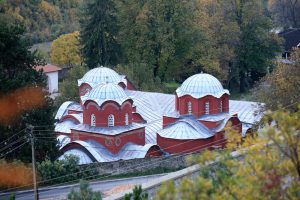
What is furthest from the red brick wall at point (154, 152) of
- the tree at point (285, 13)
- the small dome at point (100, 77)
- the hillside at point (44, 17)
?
the tree at point (285, 13)

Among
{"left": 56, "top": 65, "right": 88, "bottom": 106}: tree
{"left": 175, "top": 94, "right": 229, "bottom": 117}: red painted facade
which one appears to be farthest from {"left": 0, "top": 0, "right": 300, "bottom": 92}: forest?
{"left": 175, "top": 94, "right": 229, "bottom": 117}: red painted facade

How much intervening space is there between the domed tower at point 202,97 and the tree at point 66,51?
20904 millimetres

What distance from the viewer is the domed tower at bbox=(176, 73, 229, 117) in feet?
79.3

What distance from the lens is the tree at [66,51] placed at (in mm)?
44750

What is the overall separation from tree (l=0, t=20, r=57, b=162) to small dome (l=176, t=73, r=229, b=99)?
19.1 ft

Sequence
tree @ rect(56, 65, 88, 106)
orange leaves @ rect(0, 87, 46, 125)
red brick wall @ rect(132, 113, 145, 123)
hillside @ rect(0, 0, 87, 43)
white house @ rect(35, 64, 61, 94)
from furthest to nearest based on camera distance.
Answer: hillside @ rect(0, 0, 87, 43) < white house @ rect(35, 64, 61, 94) < tree @ rect(56, 65, 88, 106) < red brick wall @ rect(132, 113, 145, 123) < orange leaves @ rect(0, 87, 46, 125)

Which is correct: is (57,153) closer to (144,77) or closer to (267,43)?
(144,77)

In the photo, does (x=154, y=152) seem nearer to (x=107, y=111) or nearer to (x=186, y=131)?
(x=186, y=131)

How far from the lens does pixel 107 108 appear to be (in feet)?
75.7

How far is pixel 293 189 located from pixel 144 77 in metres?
28.4

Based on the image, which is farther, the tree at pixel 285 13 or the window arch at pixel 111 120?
the tree at pixel 285 13

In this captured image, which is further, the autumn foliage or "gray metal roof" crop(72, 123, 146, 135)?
"gray metal roof" crop(72, 123, 146, 135)

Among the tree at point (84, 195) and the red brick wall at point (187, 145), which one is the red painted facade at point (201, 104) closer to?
the red brick wall at point (187, 145)

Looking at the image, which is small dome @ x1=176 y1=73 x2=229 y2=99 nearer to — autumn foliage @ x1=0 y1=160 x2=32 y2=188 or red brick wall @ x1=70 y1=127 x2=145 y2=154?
red brick wall @ x1=70 y1=127 x2=145 y2=154
